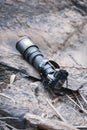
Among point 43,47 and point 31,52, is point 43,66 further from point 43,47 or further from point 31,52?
point 43,47

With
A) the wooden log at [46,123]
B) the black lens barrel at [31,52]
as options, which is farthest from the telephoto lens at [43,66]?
the wooden log at [46,123]

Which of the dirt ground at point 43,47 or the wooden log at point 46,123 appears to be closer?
the wooden log at point 46,123

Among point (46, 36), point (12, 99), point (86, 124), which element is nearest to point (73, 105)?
point (86, 124)

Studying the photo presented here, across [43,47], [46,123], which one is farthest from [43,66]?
[46,123]

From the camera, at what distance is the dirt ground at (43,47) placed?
299cm

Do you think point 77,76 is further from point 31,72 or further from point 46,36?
point 46,36

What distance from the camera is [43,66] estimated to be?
3.42 meters

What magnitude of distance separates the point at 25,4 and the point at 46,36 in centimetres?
58

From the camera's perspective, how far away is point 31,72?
11.4 feet

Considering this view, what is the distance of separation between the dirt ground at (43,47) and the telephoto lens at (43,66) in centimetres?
6

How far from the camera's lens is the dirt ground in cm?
299

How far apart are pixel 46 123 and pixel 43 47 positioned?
57.7 inches

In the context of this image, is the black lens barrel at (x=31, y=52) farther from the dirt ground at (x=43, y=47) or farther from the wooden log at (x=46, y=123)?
the wooden log at (x=46, y=123)

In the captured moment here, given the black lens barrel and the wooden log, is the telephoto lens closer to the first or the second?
the black lens barrel
